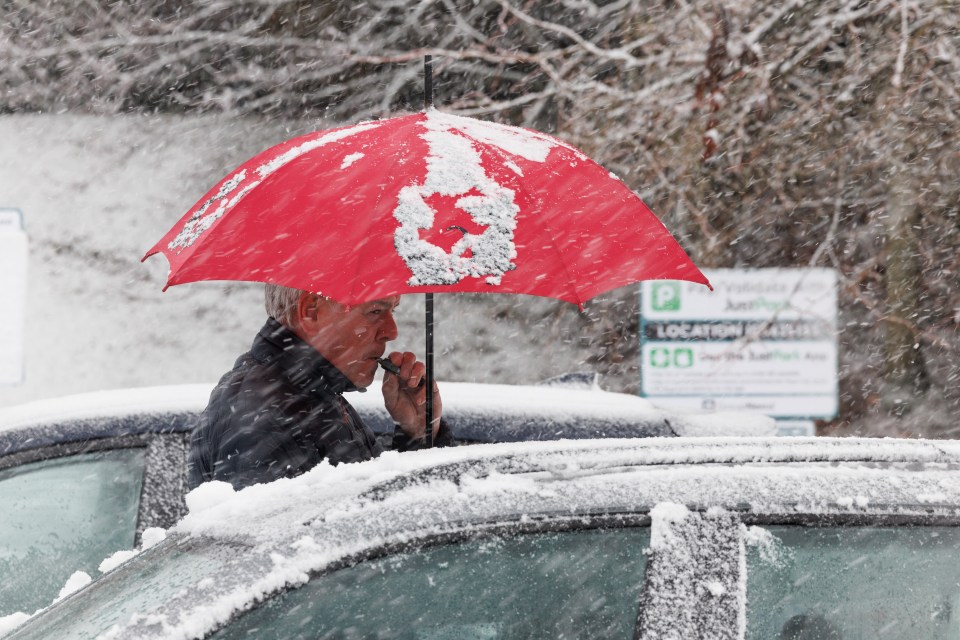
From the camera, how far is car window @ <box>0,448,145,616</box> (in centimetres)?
275

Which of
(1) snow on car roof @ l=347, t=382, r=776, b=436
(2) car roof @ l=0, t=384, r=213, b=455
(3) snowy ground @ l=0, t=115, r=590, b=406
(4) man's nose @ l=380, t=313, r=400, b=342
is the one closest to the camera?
(4) man's nose @ l=380, t=313, r=400, b=342

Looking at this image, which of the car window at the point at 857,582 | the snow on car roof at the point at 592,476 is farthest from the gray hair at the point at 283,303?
the car window at the point at 857,582

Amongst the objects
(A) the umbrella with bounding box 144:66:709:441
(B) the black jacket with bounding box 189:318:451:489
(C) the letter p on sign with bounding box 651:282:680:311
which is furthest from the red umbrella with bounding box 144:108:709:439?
(C) the letter p on sign with bounding box 651:282:680:311

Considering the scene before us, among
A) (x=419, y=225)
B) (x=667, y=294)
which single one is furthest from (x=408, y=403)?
(x=667, y=294)

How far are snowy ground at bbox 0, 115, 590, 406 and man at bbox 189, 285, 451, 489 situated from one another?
388 cm

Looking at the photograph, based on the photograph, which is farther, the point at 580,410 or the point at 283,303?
the point at 580,410

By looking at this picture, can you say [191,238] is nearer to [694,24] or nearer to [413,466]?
[413,466]

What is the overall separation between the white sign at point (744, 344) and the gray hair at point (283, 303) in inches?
137

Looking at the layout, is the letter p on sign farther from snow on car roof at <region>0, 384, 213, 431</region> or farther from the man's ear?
the man's ear

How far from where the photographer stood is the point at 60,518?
2.84 metres

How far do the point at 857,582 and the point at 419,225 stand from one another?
964mm

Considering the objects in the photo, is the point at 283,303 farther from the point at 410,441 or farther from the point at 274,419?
the point at 410,441

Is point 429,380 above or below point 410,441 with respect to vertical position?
above

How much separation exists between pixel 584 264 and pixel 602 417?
115cm
